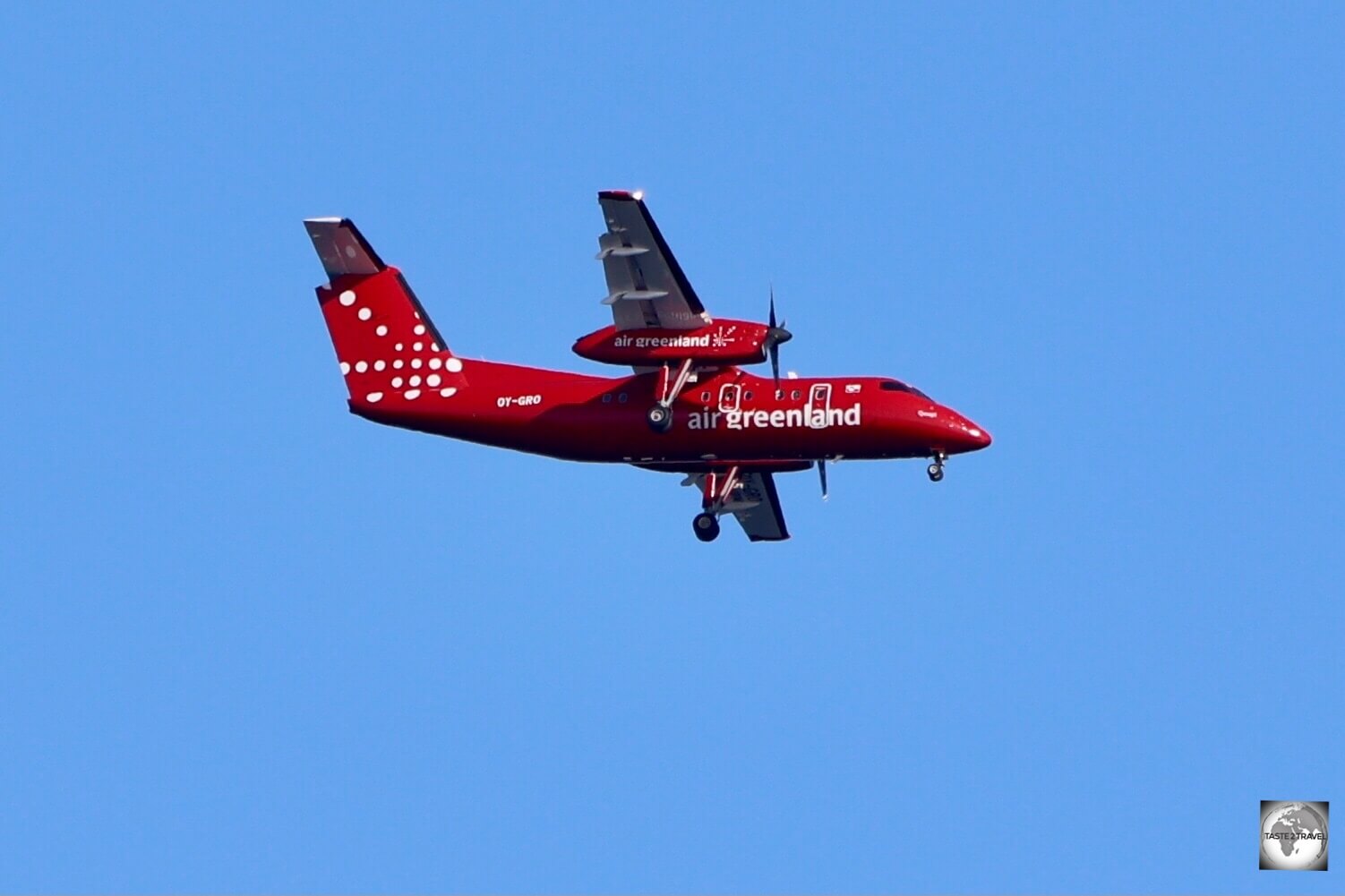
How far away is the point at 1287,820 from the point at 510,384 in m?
17.7

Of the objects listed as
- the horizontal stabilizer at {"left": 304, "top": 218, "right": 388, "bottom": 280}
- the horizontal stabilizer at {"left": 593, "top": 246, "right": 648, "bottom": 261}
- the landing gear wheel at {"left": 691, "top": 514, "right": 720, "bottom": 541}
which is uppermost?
the horizontal stabilizer at {"left": 304, "top": 218, "right": 388, "bottom": 280}

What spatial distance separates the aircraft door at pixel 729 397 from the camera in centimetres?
5831

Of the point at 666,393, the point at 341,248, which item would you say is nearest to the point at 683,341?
the point at 666,393

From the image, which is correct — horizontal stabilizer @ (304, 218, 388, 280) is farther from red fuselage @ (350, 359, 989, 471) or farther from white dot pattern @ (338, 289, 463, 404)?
red fuselage @ (350, 359, 989, 471)

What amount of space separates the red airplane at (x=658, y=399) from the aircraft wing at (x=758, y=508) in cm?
51

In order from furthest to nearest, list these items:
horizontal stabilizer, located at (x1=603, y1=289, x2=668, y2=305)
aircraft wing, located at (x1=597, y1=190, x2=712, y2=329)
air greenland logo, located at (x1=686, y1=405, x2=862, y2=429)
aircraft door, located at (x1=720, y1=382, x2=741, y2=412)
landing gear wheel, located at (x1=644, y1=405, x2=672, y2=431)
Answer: aircraft door, located at (x1=720, y1=382, x2=741, y2=412), air greenland logo, located at (x1=686, y1=405, x2=862, y2=429), landing gear wheel, located at (x1=644, y1=405, x2=672, y2=431), horizontal stabilizer, located at (x1=603, y1=289, x2=668, y2=305), aircraft wing, located at (x1=597, y1=190, x2=712, y2=329)

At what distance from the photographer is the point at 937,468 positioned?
190ft

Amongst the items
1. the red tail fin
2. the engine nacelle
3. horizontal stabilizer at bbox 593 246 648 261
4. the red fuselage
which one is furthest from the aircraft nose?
the red tail fin

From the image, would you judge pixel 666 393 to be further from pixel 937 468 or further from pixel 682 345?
pixel 937 468

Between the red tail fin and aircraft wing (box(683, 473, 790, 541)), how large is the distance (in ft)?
19.5

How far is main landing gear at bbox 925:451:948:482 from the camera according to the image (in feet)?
190

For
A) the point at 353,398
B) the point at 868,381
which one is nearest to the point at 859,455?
the point at 868,381

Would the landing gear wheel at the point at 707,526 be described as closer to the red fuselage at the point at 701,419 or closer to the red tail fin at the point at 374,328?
the red fuselage at the point at 701,419

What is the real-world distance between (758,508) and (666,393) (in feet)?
17.6
